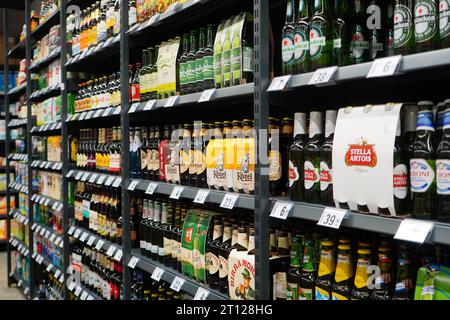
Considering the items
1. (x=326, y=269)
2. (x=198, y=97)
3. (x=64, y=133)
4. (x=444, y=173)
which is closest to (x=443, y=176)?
(x=444, y=173)

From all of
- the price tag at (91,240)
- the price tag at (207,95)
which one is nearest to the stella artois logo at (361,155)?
the price tag at (207,95)

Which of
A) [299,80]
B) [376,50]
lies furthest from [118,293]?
[376,50]

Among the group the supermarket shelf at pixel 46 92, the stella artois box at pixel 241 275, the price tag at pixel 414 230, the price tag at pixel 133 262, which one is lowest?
the price tag at pixel 133 262

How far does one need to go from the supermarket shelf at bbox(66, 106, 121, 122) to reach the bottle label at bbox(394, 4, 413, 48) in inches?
78.3

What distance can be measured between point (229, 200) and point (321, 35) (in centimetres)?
78

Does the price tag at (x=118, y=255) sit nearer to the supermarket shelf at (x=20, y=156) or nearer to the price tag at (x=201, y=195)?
the price tag at (x=201, y=195)

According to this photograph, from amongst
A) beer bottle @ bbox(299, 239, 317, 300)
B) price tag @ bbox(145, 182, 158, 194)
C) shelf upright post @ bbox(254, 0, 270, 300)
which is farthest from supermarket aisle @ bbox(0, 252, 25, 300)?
beer bottle @ bbox(299, 239, 317, 300)

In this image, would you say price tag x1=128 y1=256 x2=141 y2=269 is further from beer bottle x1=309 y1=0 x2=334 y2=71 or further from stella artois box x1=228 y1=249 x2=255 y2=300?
beer bottle x1=309 y1=0 x2=334 y2=71

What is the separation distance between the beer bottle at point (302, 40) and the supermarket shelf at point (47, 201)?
3.04 metres

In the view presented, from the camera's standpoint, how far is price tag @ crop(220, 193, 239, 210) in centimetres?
209

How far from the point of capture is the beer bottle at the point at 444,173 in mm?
1390

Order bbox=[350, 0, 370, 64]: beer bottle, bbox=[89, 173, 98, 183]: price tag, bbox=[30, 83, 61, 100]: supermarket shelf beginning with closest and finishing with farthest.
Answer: bbox=[350, 0, 370, 64]: beer bottle
bbox=[89, 173, 98, 183]: price tag
bbox=[30, 83, 61, 100]: supermarket shelf
